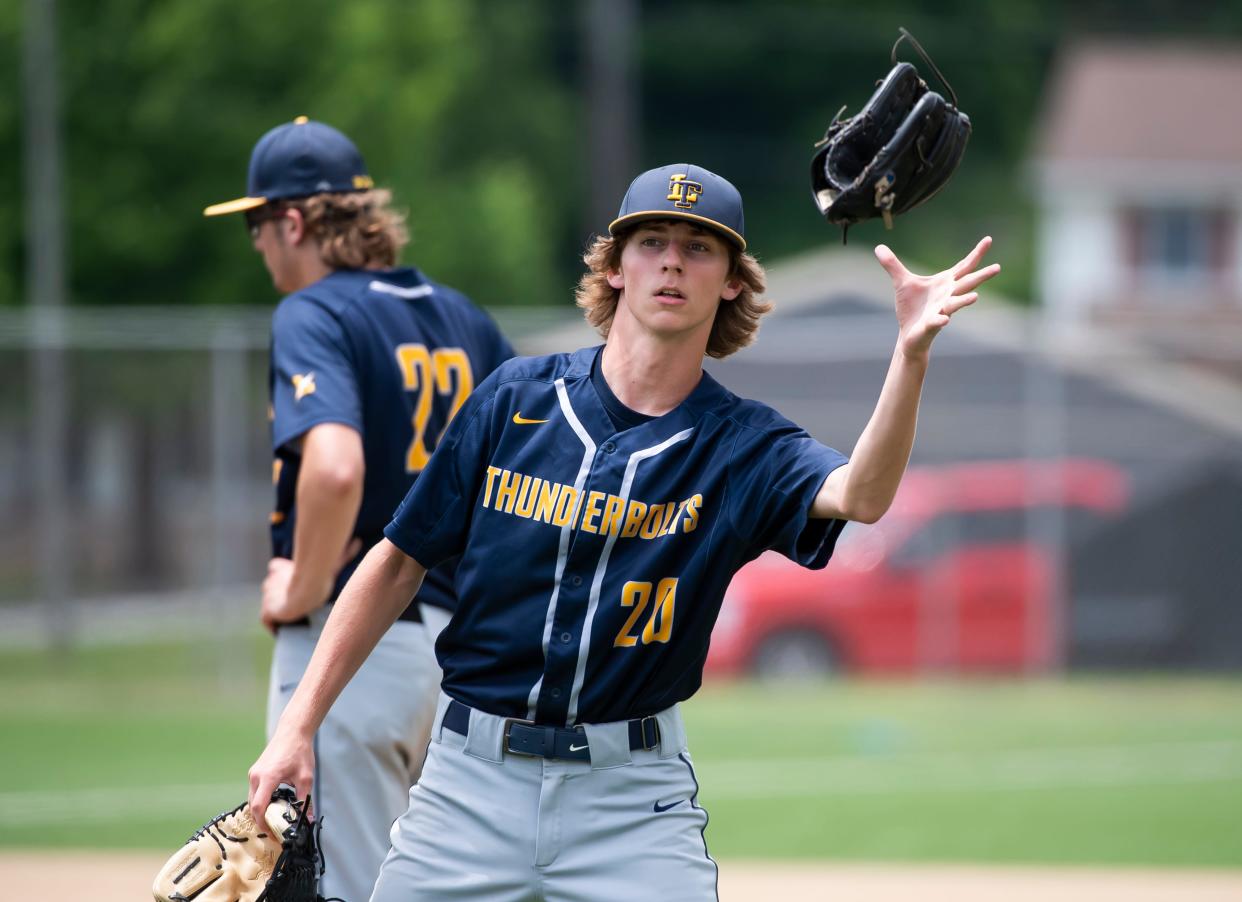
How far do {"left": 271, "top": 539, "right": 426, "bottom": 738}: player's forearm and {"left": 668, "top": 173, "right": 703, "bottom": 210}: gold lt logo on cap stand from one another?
2.88 ft

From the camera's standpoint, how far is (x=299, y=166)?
4.80m

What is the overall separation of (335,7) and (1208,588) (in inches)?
413

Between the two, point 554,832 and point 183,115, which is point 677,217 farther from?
point 183,115

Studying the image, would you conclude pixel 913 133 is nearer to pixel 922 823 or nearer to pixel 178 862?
pixel 178 862

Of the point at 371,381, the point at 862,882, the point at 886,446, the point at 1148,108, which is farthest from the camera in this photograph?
the point at 1148,108

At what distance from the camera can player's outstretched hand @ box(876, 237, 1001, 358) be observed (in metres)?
3.08

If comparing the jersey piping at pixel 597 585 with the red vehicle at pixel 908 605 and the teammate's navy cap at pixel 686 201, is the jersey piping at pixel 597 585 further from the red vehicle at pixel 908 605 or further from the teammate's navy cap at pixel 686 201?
the red vehicle at pixel 908 605

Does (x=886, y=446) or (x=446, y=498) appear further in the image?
(x=446, y=498)

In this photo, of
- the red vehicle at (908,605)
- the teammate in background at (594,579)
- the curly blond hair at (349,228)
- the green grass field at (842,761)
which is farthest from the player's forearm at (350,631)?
the red vehicle at (908,605)

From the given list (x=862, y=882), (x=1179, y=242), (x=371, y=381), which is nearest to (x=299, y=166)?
(x=371, y=381)

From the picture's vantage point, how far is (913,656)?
14.0 meters

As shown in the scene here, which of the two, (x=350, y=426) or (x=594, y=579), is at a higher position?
(x=350, y=426)

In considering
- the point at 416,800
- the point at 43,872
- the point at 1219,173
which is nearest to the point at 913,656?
the point at 43,872

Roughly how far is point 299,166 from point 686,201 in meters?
1.74
